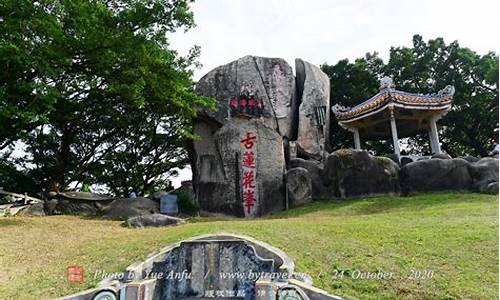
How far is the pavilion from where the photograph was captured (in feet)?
52.8

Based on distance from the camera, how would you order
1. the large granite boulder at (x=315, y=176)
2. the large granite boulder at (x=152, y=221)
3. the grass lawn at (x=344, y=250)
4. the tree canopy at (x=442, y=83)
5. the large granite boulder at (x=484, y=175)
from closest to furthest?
the grass lawn at (x=344, y=250) < the large granite boulder at (x=152, y=221) < the large granite boulder at (x=484, y=175) < the large granite boulder at (x=315, y=176) < the tree canopy at (x=442, y=83)

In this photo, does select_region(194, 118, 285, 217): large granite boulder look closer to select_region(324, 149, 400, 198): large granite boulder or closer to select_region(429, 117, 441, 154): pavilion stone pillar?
select_region(324, 149, 400, 198): large granite boulder

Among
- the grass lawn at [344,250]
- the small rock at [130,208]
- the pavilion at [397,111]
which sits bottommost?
the grass lawn at [344,250]

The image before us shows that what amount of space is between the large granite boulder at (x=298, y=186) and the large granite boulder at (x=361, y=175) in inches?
37.2

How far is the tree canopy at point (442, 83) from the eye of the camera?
838 inches

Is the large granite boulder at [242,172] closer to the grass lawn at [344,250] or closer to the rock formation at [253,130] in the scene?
the rock formation at [253,130]

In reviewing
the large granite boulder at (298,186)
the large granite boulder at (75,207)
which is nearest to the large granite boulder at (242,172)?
the large granite boulder at (298,186)

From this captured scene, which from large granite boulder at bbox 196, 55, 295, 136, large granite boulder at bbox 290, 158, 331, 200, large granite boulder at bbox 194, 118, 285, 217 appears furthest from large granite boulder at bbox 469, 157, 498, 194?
large granite boulder at bbox 196, 55, 295, 136

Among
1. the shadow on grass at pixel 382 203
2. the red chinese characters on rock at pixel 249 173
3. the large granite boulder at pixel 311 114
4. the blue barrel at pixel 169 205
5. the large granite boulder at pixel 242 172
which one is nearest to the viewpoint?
the shadow on grass at pixel 382 203

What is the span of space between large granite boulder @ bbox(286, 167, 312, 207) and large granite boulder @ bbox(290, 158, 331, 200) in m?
0.32

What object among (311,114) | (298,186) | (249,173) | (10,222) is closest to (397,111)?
(311,114)

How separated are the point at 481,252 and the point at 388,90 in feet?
34.7

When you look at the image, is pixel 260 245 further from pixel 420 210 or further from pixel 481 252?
pixel 420 210

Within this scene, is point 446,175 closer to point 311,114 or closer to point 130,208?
point 311,114
